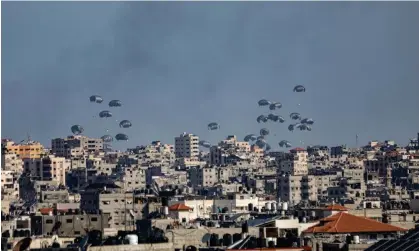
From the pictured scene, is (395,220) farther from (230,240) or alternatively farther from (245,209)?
(245,209)

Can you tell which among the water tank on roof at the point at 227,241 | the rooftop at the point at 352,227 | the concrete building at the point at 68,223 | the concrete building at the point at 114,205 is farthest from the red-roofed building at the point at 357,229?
the concrete building at the point at 114,205

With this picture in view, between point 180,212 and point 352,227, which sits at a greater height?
point 180,212

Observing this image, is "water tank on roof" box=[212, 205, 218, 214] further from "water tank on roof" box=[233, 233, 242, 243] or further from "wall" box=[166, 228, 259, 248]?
"water tank on roof" box=[233, 233, 242, 243]

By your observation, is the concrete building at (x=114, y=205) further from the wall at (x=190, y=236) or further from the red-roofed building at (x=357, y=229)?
the red-roofed building at (x=357, y=229)

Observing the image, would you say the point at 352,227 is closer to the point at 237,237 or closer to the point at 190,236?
the point at 237,237

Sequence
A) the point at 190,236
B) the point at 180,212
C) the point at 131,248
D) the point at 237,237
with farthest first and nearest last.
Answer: the point at 180,212 < the point at 190,236 < the point at 237,237 < the point at 131,248

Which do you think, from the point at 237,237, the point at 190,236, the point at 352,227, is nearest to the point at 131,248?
the point at 237,237

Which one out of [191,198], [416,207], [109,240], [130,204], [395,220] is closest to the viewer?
[109,240]

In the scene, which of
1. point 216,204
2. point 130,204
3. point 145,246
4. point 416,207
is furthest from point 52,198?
point 145,246
